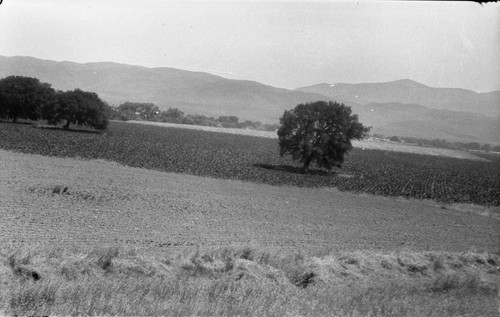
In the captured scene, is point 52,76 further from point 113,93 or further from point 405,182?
point 405,182

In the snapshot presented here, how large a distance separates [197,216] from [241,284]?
32.0 feet

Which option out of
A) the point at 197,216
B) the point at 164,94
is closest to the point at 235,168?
the point at 197,216

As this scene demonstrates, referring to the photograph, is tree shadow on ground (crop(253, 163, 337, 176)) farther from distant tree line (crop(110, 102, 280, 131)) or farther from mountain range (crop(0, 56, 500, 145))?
mountain range (crop(0, 56, 500, 145))

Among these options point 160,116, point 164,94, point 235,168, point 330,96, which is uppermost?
point 164,94

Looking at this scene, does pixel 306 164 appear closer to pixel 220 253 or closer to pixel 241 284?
pixel 220 253

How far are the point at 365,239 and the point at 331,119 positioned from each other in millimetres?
26730

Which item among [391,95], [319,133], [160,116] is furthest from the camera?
[391,95]

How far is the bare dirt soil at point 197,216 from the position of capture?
1469cm

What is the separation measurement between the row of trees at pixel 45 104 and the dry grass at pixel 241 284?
34.4m

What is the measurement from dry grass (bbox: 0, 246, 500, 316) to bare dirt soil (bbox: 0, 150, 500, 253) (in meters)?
2.47

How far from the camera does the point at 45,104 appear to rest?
45.4m

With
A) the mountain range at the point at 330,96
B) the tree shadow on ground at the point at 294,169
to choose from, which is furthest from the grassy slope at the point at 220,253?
the mountain range at the point at 330,96

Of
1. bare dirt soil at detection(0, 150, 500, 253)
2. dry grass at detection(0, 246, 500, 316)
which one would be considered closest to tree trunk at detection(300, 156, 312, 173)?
bare dirt soil at detection(0, 150, 500, 253)

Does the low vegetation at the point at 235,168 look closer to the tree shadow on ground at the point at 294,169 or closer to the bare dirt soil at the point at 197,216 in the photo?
the tree shadow on ground at the point at 294,169
